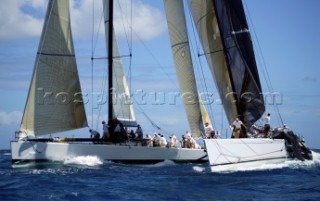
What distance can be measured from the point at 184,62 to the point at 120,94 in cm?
406

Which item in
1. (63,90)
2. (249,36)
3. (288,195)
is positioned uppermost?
(249,36)

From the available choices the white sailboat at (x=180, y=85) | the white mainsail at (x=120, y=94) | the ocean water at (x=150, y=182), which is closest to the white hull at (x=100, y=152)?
the white sailboat at (x=180, y=85)

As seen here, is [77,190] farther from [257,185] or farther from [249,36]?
[249,36]

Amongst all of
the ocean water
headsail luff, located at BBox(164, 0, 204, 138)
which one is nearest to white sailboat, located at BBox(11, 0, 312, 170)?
headsail luff, located at BBox(164, 0, 204, 138)

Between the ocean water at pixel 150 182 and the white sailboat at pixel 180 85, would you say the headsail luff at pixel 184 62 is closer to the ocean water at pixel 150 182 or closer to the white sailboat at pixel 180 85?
the white sailboat at pixel 180 85

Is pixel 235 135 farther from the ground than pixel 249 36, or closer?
closer

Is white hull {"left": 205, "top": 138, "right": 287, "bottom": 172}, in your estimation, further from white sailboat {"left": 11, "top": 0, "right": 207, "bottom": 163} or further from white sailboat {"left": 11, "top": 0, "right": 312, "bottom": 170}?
white sailboat {"left": 11, "top": 0, "right": 207, "bottom": 163}

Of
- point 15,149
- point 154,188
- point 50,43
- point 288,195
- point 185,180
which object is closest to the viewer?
point 288,195

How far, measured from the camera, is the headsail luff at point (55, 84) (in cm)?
2503

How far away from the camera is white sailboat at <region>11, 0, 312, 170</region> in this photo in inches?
975

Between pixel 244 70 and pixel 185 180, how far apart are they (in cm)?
900

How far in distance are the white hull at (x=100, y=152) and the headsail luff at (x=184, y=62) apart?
1.52m

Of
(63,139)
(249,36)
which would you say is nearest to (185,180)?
(63,139)

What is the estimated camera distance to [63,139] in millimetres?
26109
